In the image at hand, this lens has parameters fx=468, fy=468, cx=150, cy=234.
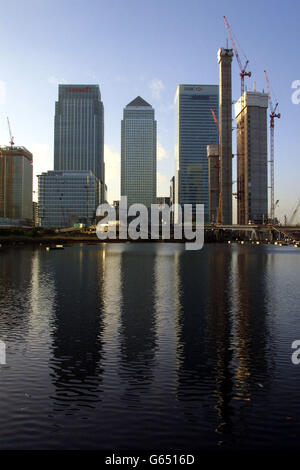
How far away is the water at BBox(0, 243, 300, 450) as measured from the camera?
21172 mm

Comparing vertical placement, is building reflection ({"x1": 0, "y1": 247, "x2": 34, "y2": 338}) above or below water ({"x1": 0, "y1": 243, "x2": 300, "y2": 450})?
above

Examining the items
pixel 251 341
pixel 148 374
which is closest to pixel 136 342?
pixel 148 374

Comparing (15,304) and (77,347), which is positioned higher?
(15,304)

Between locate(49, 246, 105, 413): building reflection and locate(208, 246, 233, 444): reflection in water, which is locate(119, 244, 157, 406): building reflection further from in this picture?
locate(208, 246, 233, 444): reflection in water

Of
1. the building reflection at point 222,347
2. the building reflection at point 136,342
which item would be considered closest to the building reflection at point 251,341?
the building reflection at point 222,347

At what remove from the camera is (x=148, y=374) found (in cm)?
2919

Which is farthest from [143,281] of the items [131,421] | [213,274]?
[131,421]

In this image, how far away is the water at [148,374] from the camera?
69.5 ft

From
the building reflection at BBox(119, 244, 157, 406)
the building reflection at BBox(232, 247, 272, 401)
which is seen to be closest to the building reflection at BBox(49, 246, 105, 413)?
the building reflection at BBox(119, 244, 157, 406)

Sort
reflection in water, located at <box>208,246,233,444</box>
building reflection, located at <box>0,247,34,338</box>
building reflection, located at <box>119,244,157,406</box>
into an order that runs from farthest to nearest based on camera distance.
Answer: building reflection, located at <box>0,247,34,338</box>
building reflection, located at <box>119,244,157,406</box>
reflection in water, located at <box>208,246,233,444</box>

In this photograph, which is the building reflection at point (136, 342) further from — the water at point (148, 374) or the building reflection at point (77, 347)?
the building reflection at point (77, 347)

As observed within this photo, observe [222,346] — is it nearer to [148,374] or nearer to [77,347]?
[148,374]

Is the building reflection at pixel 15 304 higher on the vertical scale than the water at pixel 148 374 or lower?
higher

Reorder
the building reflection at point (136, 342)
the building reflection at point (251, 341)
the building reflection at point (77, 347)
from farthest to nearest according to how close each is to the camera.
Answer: the building reflection at point (251, 341), the building reflection at point (136, 342), the building reflection at point (77, 347)
